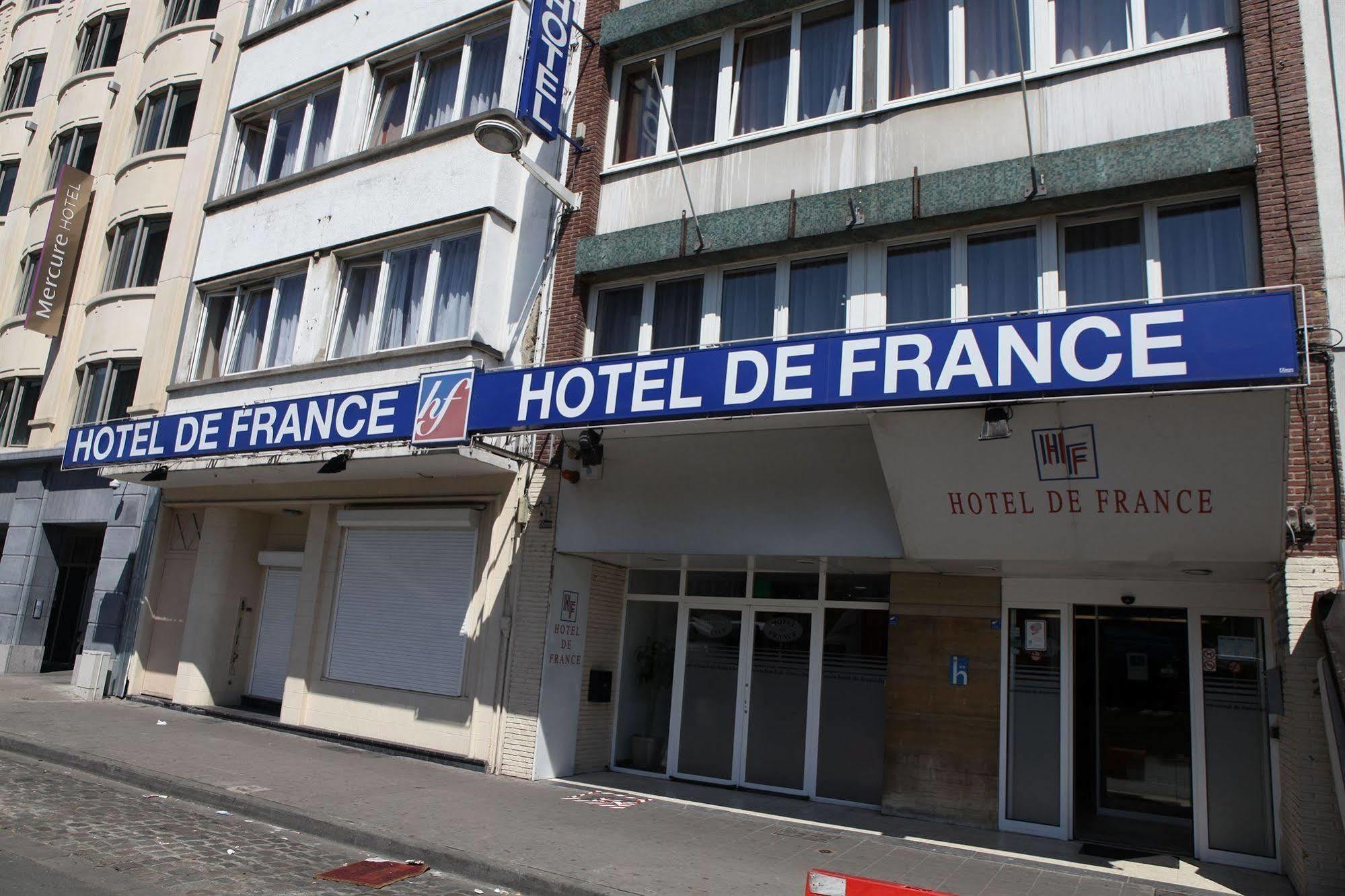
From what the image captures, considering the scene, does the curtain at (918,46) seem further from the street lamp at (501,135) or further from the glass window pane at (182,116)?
the glass window pane at (182,116)

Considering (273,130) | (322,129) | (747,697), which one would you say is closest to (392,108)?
(322,129)

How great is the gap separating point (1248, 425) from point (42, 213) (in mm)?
24116

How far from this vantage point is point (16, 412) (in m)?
19.9

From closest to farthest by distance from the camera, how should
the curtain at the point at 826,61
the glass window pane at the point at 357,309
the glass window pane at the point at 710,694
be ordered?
the curtain at the point at 826,61 → the glass window pane at the point at 710,694 → the glass window pane at the point at 357,309

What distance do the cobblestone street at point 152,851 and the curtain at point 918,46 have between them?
9381 millimetres

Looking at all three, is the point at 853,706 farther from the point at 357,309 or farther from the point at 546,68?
the point at 357,309

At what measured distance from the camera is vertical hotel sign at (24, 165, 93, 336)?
19.0 metres

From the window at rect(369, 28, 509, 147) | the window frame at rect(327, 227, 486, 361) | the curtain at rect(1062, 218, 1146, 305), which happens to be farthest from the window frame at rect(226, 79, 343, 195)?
the curtain at rect(1062, 218, 1146, 305)

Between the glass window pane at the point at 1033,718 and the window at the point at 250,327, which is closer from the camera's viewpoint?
the glass window pane at the point at 1033,718

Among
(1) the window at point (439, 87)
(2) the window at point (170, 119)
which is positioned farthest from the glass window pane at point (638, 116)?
(2) the window at point (170, 119)

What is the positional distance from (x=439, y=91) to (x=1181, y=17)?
33.5 ft

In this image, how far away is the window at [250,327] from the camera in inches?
583

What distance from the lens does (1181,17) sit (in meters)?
9.25

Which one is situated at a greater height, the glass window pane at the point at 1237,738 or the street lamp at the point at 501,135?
the street lamp at the point at 501,135
